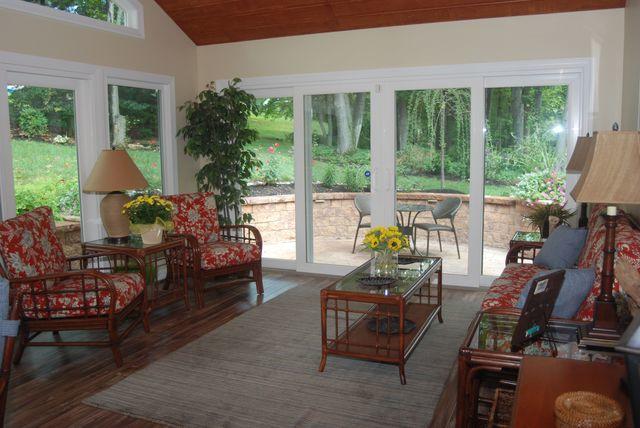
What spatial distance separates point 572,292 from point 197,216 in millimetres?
3634

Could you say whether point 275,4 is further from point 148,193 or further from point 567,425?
point 567,425

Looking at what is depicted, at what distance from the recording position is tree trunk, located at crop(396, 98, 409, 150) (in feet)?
18.4

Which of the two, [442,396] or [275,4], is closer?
[442,396]

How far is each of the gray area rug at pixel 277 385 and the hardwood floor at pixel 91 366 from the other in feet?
0.35

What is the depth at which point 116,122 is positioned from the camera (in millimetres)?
5422

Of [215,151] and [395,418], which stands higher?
[215,151]

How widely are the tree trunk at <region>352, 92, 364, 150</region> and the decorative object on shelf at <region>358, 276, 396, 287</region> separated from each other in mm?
2401

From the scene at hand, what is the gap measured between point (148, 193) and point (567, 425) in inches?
204

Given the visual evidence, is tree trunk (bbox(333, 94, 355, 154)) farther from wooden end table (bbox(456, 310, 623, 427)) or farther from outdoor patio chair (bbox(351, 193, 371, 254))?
wooden end table (bbox(456, 310, 623, 427))

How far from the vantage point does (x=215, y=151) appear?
5910 millimetres

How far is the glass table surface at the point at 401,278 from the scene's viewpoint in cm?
346

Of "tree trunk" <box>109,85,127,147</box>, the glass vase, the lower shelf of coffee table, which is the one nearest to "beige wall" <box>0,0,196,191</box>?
"tree trunk" <box>109,85,127,147</box>

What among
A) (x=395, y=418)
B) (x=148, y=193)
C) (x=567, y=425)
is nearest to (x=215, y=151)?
(x=148, y=193)

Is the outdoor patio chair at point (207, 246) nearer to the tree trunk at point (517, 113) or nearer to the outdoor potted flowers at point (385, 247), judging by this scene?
the outdoor potted flowers at point (385, 247)
